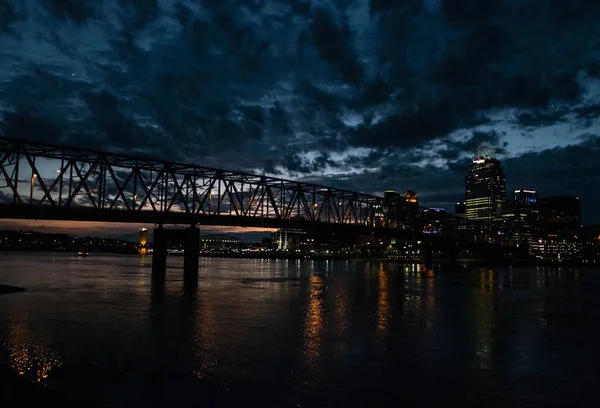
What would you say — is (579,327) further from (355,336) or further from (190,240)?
(190,240)

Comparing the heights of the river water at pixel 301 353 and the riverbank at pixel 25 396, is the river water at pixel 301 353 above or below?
below

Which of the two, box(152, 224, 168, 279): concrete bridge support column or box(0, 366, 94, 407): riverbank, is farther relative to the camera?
box(152, 224, 168, 279): concrete bridge support column

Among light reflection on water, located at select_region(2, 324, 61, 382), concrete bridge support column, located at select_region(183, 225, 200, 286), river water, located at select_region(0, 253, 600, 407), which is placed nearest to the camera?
river water, located at select_region(0, 253, 600, 407)

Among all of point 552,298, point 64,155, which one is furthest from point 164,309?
point 64,155

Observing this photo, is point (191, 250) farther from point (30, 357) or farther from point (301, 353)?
point (30, 357)

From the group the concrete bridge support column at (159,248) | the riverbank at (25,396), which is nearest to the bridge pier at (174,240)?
the concrete bridge support column at (159,248)

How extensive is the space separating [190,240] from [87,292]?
141 ft

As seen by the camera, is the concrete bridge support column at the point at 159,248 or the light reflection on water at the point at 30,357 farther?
the concrete bridge support column at the point at 159,248

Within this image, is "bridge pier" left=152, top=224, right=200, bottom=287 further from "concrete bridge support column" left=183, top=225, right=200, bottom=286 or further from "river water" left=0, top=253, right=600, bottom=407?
"river water" left=0, top=253, right=600, bottom=407

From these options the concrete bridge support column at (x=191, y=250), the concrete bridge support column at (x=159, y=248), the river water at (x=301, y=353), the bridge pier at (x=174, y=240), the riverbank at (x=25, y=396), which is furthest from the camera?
the concrete bridge support column at (x=159, y=248)

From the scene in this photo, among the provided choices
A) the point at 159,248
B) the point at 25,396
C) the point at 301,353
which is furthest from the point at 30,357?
the point at 159,248

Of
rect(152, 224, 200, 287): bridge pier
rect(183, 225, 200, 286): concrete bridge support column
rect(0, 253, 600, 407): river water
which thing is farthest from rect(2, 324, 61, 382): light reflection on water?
rect(152, 224, 200, 287): bridge pier

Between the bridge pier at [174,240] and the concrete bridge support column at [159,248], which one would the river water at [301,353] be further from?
the concrete bridge support column at [159,248]

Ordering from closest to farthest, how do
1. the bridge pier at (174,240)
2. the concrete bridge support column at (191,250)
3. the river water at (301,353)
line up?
the river water at (301,353)
the concrete bridge support column at (191,250)
the bridge pier at (174,240)
